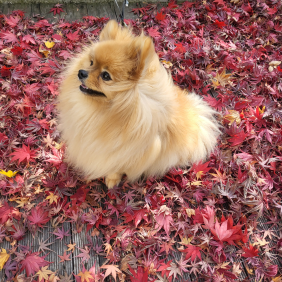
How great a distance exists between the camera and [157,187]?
220cm

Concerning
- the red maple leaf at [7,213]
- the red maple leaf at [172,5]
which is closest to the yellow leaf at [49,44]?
the red maple leaf at [172,5]

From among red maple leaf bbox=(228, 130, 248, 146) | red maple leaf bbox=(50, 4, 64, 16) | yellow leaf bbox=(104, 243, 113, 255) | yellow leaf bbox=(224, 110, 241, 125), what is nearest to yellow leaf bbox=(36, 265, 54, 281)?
yellow leaf bbox=(104, 243, 113, 255)

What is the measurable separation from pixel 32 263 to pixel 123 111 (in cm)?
139

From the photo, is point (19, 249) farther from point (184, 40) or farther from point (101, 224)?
point (184, 40)

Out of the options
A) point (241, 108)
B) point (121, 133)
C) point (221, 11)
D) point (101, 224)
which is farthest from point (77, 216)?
point (221, 11)

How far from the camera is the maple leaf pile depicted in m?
1.86

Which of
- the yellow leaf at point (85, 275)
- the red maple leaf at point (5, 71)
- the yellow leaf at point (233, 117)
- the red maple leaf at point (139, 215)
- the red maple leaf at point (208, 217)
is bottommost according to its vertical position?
the yellow leaf at point (85, 275)

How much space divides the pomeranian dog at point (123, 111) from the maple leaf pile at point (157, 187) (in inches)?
13.8

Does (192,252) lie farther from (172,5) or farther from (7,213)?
(172,5)

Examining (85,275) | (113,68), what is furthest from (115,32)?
(85,275)

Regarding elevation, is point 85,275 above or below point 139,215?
below

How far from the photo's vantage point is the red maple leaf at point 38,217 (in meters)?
1.92

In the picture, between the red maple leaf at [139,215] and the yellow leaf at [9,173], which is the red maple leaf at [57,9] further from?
the red maple leaf at [139,215]

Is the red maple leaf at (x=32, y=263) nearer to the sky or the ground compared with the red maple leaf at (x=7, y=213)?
nearer to the ground
